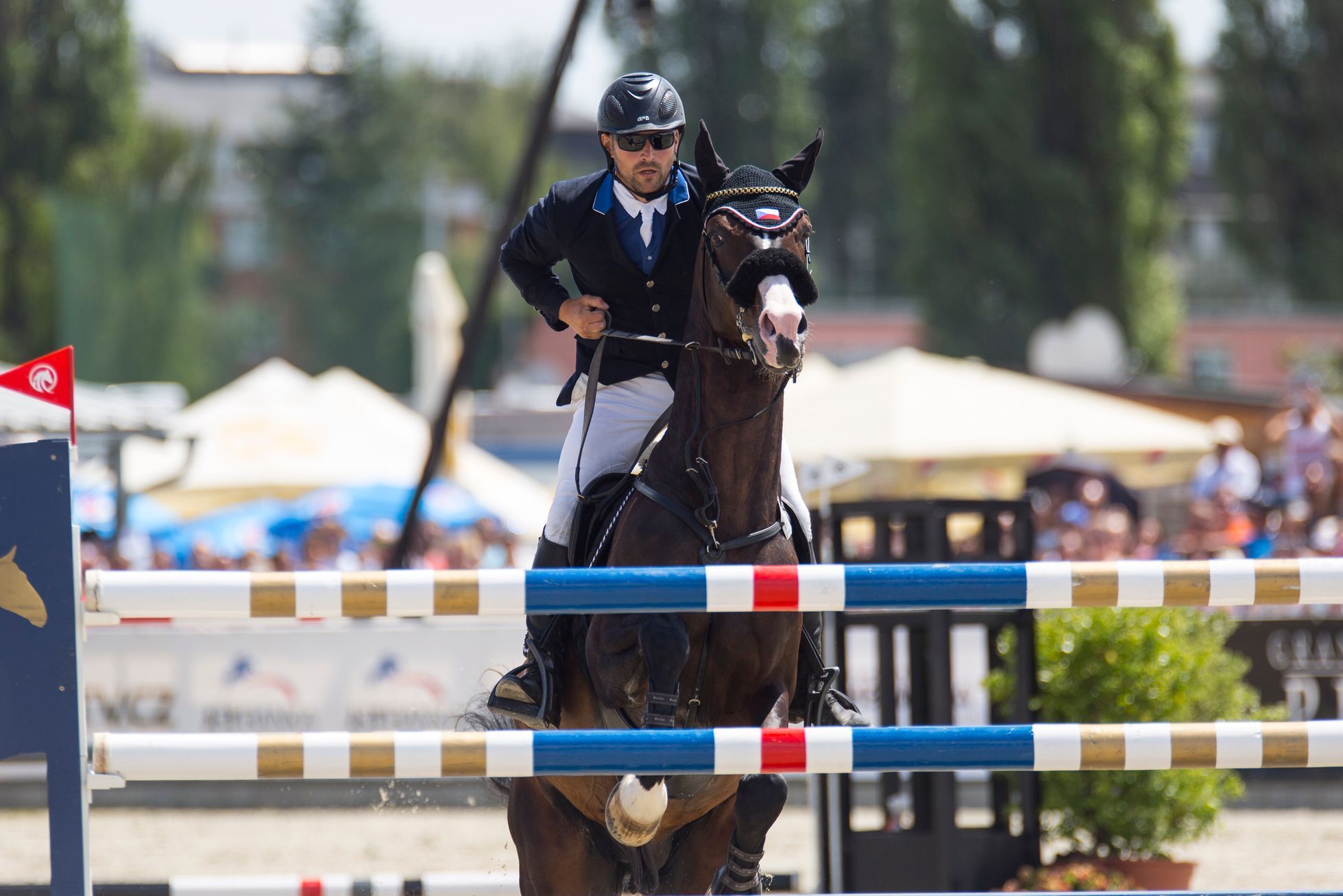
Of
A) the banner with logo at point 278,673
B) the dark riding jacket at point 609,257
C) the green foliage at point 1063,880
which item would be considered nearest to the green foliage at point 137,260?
the banner with logo at point 278,673

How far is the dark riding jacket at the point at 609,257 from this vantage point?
465 cm

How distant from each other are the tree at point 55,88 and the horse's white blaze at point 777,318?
41118mm

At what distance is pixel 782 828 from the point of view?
1034 centimetres

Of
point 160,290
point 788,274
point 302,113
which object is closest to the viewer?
point 788,274

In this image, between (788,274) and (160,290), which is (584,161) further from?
(788,274)

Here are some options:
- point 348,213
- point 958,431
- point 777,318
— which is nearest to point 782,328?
point 777,318

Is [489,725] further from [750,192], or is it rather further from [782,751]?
[750,192]

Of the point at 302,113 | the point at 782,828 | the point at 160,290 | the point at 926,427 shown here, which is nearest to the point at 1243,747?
the point at 782,828

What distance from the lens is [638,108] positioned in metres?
4.49

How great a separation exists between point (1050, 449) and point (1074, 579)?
1057 cm

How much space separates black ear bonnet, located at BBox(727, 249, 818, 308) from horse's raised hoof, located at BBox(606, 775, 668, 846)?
1.19 meters

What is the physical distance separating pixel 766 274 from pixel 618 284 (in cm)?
82

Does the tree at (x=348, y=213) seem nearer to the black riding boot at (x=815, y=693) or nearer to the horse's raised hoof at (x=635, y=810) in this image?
the black riding boot at (x=815, y=693)

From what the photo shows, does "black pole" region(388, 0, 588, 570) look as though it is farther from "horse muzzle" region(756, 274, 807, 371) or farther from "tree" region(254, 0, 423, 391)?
"tree" region(254, 0, 423, 391)
